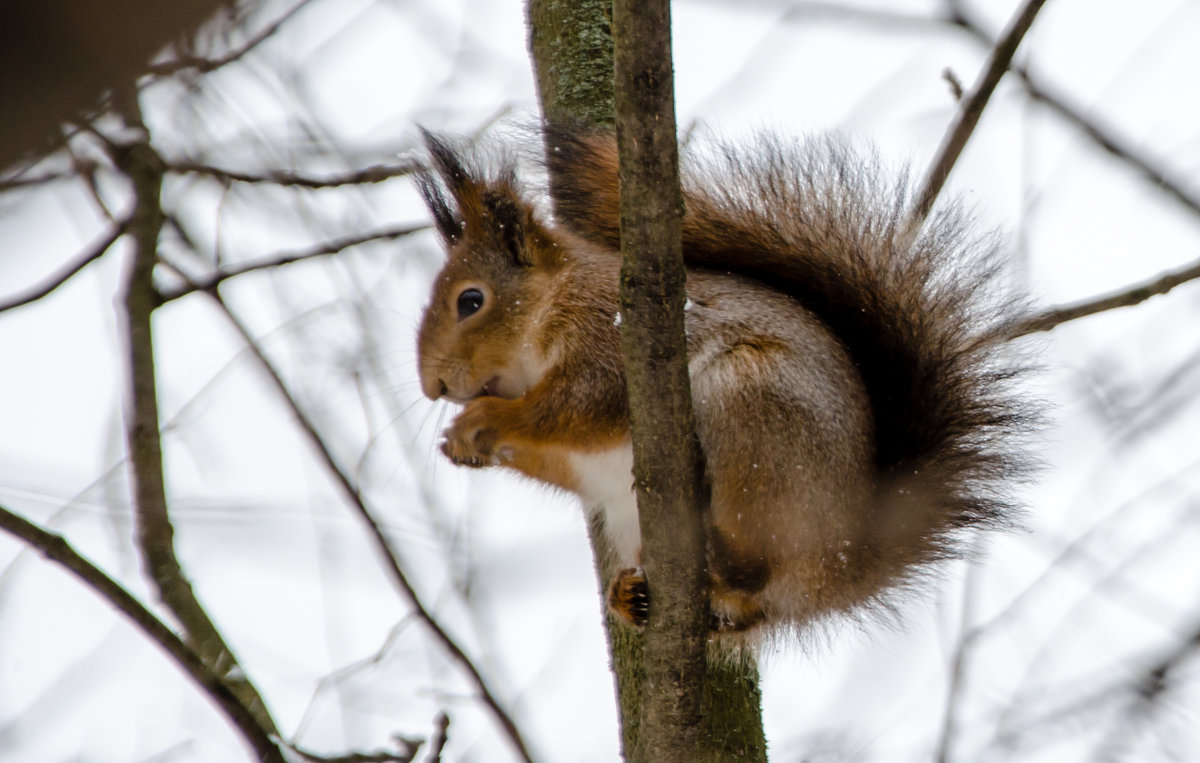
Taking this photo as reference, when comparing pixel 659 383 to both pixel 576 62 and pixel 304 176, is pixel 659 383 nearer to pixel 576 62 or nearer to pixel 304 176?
pixel 304 176

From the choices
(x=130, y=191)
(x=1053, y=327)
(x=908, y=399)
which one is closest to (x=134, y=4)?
(x=130, y=191)

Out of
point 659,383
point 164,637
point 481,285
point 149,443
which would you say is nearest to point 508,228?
point 481,285

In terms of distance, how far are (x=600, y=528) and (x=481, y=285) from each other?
0.55m

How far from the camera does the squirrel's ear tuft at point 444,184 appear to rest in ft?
8.07

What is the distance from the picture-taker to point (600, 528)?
2.46 m

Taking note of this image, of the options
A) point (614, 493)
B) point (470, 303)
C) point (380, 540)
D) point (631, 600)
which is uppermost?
point (470, 303)

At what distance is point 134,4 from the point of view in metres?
0.51

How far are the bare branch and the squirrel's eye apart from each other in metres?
1.01

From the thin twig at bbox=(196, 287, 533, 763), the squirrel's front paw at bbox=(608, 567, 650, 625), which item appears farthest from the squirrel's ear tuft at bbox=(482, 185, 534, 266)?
A: the squirrel's front paw at bbox=(608, 567, 650, 625)

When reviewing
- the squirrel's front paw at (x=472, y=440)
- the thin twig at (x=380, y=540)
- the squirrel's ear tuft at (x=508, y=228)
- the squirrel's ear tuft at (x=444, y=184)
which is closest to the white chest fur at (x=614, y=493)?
the squirrel's front paw at (x=472, y=440)

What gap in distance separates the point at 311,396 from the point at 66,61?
1.86 meters

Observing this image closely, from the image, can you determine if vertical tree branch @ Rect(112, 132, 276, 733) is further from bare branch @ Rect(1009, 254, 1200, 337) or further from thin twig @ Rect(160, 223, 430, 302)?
bare branch @ Rect(1009, 254, 1200, 337)

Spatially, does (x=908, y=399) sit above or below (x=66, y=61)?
above

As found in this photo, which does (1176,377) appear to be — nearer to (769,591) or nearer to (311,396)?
(769,591)
